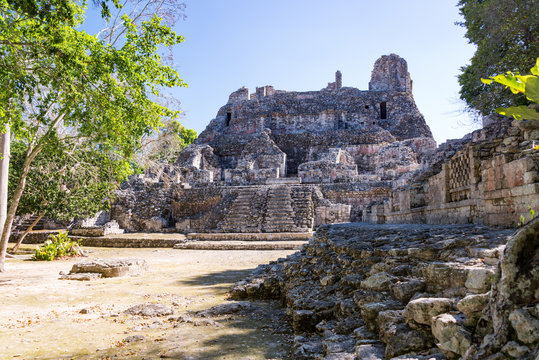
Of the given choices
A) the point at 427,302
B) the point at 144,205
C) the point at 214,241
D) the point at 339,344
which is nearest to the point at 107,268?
the point at 339,344

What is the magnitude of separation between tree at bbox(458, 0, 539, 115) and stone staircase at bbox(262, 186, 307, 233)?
31.6 ft

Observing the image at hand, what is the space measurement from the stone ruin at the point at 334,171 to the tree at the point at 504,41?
3.57 feet

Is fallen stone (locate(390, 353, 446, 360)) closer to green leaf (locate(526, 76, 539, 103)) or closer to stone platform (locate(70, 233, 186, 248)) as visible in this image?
green leaf (locate(526, 76, 539, 103))

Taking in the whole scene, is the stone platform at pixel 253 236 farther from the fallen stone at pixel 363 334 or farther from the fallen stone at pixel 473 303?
the fallen stone at pixel 473 303

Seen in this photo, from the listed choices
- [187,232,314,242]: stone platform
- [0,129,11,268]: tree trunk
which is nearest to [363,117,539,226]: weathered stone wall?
[187,232,314,242]: stone platform

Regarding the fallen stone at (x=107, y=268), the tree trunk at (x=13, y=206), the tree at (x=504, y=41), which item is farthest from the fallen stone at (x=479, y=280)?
the tree trunk at (x=13, y=206)

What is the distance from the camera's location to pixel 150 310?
17.4 feet

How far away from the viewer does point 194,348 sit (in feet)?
12.4

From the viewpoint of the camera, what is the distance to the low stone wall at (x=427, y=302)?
165 centimetres

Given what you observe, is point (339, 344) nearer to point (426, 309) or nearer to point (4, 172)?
point (426, 309)

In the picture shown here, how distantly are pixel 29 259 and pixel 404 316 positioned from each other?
13.7 meters

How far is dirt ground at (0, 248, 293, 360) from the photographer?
376 cm

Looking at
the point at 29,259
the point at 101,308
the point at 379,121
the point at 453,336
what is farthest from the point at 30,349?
the point at 379,121

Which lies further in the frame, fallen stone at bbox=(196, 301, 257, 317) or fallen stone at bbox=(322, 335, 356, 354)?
fallen stone at bbox=(196, 301, 257, 317)
